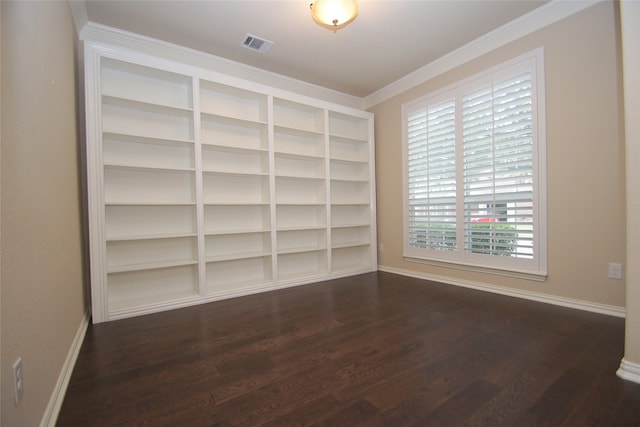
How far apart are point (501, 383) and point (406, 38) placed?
3015mm

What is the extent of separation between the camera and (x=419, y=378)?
4.54 ft

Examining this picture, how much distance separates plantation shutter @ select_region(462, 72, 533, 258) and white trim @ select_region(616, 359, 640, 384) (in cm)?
127

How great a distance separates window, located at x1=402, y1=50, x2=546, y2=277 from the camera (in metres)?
2.47

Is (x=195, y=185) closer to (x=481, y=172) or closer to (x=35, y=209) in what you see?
(x=35, y=209)

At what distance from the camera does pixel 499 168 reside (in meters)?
2.68

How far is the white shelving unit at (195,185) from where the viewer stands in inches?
93.3

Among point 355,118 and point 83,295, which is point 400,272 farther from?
point 83,295

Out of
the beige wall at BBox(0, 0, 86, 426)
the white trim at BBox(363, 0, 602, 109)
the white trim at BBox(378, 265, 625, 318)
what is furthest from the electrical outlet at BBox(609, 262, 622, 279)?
the beige wall at BBox(0, 0, 86, 426)

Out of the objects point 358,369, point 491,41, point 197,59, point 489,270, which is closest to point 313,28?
point 197,59

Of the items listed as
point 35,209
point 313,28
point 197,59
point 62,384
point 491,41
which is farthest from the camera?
point 197,59

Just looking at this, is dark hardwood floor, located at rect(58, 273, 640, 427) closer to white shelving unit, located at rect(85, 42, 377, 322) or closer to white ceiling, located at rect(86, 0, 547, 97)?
white shelving unit, located at rect(85, 42, 377, 322)

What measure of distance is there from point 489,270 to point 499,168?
1042 millimetres

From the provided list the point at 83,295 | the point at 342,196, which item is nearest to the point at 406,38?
the point at 342,196

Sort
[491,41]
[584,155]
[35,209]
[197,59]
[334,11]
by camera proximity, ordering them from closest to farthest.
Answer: [35,209] < [334,11] < [584,155] < [491,41] < [197,59]
